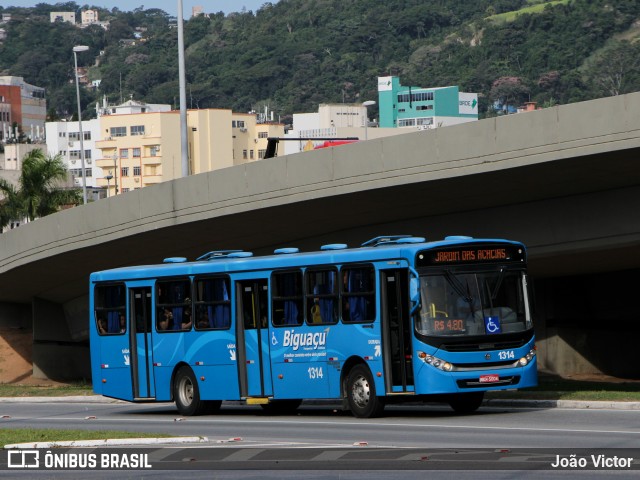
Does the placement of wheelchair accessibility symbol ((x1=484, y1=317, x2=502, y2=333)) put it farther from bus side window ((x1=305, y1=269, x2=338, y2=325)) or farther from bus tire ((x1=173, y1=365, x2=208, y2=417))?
bus tire ((x1=173, y1=365, x2=208, y2=417))

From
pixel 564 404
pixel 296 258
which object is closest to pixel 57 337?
pixel 296 258

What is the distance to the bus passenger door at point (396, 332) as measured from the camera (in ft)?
→ 70.0

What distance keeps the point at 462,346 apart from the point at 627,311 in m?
19.5

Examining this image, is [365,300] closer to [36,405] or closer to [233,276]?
[233,276]

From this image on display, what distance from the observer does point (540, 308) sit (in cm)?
3803

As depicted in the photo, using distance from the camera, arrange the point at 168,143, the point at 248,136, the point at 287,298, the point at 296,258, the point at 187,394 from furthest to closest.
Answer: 1. the point at 248,136
2. the point at 168,143
3. the point at 187,394
4. the point at 287,298
5. the point at 296,258

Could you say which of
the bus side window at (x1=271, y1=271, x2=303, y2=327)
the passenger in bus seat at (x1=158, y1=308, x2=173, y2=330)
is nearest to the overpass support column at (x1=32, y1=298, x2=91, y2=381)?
the passenger in bus seat at (x1=158, y1=308, x2=173, y2=330)

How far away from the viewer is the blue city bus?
21250 millimetres

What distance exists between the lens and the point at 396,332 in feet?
70.7

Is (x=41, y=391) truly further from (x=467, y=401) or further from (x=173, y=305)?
(x=467, y=401)

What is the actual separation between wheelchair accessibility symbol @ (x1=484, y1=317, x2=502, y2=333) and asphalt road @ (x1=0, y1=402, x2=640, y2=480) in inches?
53.7

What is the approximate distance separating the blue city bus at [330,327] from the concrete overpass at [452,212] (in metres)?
4.82

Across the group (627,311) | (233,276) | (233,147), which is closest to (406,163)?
(233,276)

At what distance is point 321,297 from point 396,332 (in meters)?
1.90
